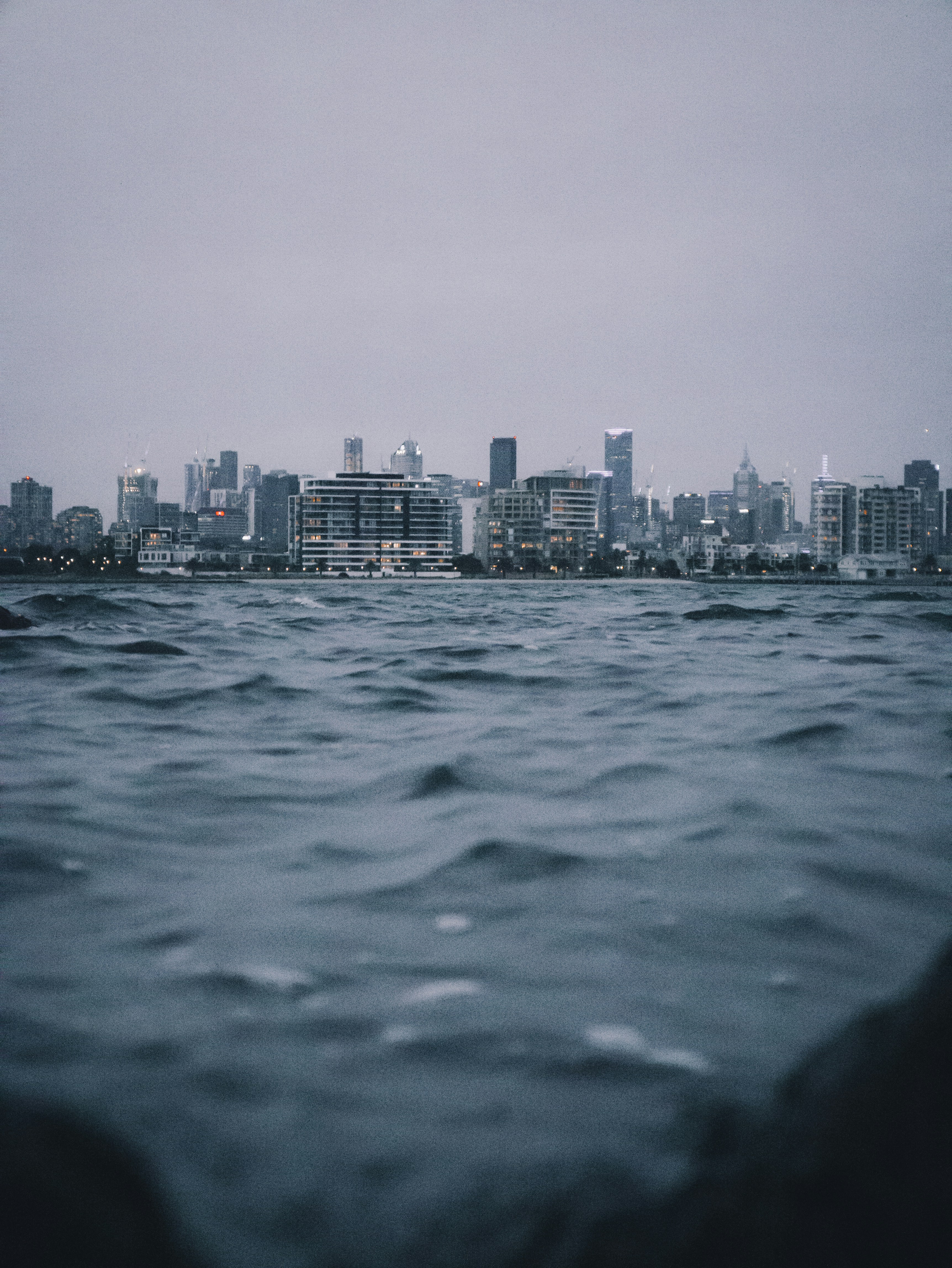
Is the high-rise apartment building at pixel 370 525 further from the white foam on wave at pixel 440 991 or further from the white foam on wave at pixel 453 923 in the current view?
the white foam on wave at pixel 440 991

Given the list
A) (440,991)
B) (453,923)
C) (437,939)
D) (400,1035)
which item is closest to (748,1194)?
(400,1035)

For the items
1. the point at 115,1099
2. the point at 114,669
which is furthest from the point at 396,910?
the point at 114,669

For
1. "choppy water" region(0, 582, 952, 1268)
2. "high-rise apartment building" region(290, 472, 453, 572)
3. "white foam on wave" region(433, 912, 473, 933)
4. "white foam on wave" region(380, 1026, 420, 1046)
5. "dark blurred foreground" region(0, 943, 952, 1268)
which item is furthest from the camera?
"high-rise apartment building" region(290, 472, 453, 572)

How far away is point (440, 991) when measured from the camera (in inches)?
135

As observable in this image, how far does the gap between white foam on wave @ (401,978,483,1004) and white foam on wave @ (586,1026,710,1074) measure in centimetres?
56

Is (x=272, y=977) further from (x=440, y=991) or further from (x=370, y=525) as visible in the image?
(x=370, y=525)

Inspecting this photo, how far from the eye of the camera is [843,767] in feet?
24.9

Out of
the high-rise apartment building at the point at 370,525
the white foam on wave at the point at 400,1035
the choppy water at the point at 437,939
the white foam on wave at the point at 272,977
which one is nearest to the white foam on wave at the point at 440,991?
the choppy water at the point at 437,939

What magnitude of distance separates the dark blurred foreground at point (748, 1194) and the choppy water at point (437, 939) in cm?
10

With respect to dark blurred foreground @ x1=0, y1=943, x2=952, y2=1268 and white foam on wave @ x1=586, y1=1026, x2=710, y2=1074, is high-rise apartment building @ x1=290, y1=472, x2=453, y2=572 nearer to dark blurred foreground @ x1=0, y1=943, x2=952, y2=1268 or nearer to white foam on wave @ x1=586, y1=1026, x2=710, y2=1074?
white foam on wave @ x1=586, y1=1026, x2=710, y2=1074

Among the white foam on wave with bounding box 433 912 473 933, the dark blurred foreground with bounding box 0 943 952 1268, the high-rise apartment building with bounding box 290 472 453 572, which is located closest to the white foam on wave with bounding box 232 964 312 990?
the white foam on wave with bounding box 433 912 473 933

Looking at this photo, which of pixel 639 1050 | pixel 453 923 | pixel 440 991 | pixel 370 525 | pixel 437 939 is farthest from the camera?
pixel 370 525

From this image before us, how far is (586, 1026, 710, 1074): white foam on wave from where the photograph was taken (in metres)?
2.87

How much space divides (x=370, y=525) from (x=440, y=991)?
576ft
